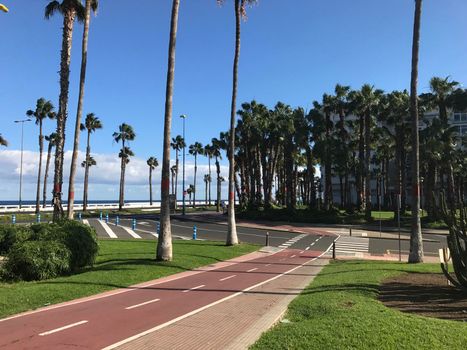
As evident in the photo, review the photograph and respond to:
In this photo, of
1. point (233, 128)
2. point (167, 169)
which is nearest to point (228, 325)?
point (167, 169)

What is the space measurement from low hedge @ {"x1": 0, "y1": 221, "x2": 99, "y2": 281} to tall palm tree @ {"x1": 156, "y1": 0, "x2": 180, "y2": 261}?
9.92 feet

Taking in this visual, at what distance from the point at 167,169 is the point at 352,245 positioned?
59.7ft

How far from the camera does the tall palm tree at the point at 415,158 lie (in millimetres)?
20859

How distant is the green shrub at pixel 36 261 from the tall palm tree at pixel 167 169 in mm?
4966

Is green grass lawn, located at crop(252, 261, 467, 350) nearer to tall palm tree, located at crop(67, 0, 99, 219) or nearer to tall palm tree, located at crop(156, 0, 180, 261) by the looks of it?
tall palm tree, located at crop(156, 0, 180, 261)

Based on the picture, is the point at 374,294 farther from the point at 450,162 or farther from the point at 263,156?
the point at 263,156

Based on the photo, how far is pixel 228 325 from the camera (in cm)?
894

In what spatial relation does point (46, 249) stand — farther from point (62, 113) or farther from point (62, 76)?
point (62, 76)

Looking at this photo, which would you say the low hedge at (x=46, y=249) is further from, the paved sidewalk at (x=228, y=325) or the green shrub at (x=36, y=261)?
the paved sidewalk at (x=228, y=325)

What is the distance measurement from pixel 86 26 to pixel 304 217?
34628 mm

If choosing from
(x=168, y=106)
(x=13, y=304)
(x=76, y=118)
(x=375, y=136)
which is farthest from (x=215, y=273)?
(x=375, y=136)

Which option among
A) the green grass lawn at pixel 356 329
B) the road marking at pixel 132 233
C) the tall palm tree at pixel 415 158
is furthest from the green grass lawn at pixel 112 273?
the tall palm tree at pixel 415 158

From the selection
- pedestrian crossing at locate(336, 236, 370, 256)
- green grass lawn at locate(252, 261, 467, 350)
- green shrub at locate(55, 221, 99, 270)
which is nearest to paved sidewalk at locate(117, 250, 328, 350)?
green grass lawn at locate(252, 261, 467, 350)

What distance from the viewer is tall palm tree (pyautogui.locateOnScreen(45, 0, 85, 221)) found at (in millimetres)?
23297
